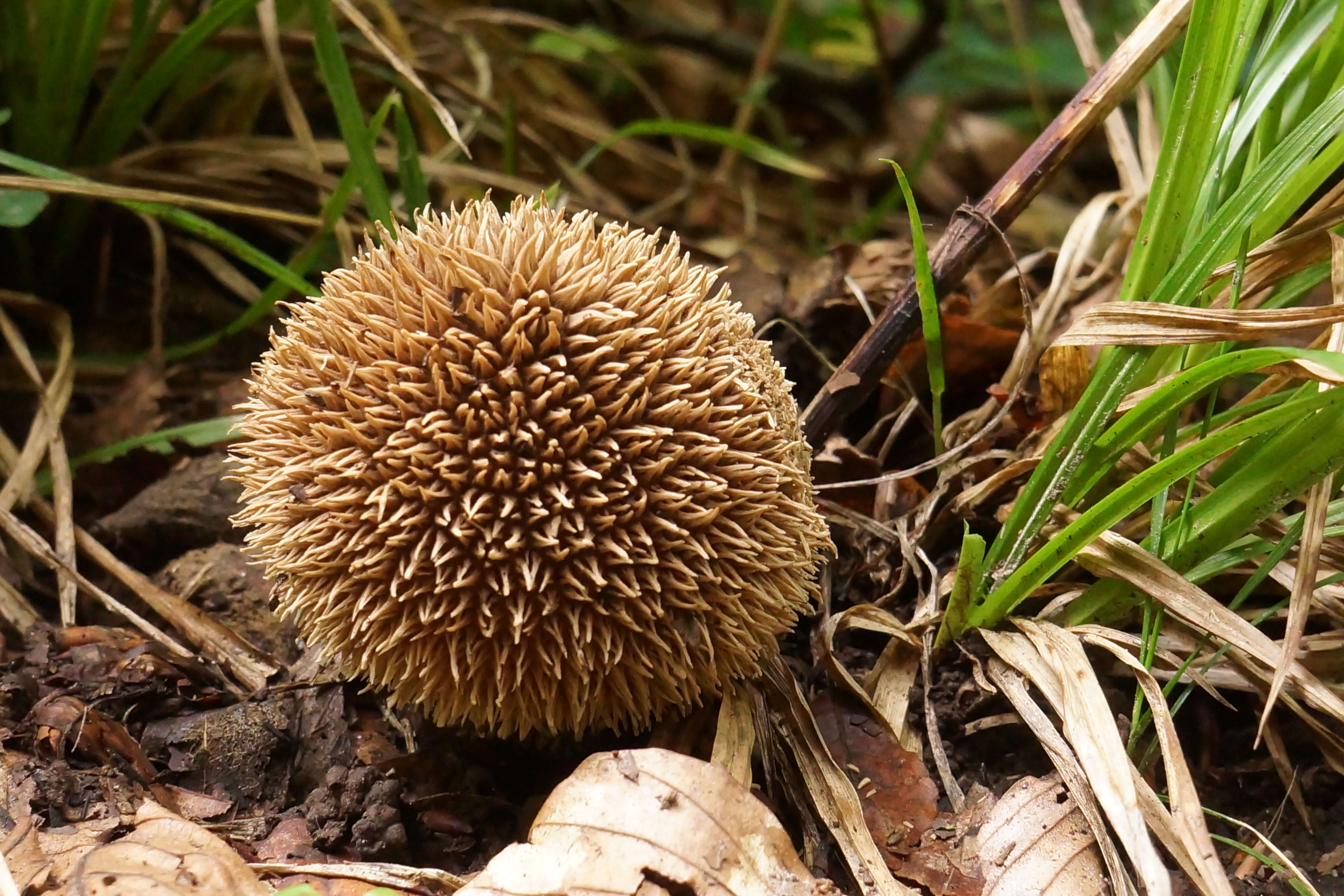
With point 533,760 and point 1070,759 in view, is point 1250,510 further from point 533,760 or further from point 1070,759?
point 533,760

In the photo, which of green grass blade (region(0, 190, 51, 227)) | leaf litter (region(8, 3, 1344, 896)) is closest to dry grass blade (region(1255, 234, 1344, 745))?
leaf litter (region(8, 3, 1344, 896))

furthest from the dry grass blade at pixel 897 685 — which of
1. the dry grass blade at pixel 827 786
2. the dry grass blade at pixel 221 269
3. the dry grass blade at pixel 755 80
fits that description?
the dry grass blade at pixel 755 80

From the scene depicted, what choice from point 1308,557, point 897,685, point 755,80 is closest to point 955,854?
point 897,685

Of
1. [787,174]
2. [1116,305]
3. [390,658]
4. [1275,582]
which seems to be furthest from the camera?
[787,174]

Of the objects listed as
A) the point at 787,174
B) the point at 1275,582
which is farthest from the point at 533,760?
the point at 787,174

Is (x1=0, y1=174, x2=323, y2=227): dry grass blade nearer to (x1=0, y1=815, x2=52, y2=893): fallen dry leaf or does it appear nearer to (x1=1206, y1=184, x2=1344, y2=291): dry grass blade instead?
(x1=0, y1=815, x2=52, y2=893): fallen dry leaf

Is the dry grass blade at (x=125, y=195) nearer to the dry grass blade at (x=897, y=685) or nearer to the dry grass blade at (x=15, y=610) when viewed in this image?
the dry grass blade at (x=15, y=610)
